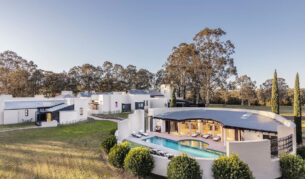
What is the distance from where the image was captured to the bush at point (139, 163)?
330 inches

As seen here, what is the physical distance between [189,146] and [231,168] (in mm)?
7295

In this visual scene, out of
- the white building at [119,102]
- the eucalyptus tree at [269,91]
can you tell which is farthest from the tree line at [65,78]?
the eucalyptus tree at [269,91]

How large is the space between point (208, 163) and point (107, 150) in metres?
7.33

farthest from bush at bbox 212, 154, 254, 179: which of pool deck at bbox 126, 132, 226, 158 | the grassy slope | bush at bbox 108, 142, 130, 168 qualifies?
bush at bbox 108, 142, 130, 168

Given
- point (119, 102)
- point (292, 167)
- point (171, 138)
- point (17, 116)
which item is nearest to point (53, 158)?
point (171, 138)

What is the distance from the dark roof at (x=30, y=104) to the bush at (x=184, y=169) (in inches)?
996

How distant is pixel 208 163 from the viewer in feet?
25.2

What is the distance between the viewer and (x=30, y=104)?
24.2 m

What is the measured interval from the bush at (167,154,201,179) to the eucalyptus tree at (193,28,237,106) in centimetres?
2309

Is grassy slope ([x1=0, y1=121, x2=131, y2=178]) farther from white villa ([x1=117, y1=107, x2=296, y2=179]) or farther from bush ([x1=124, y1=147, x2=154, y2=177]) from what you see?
white villa ([x1=117, y1=107, x2=296, y2=179])

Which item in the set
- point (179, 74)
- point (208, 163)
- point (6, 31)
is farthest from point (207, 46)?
point (6, 31)

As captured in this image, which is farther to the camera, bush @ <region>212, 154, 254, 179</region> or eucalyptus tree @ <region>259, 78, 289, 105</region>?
eucalyptus tree @ <region>259, 78, 289, 105</region>

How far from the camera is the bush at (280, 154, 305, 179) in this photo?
309 inches

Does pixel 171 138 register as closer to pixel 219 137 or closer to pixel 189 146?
pixel 189 146
